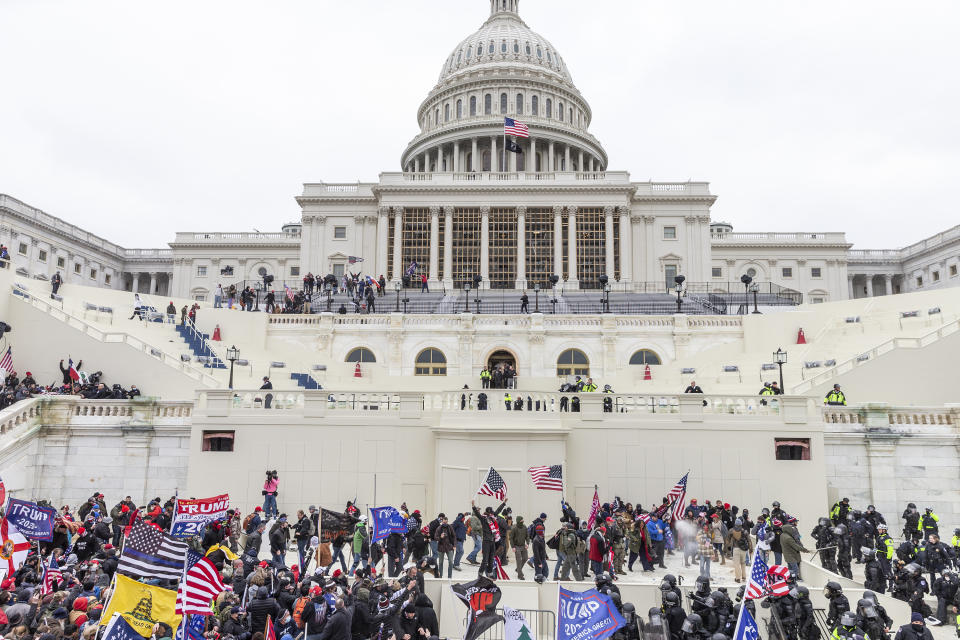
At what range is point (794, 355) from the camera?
112 feet

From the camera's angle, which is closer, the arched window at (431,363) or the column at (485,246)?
the arched window at (431,363)

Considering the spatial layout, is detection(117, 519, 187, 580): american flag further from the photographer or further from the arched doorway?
the arched doorway

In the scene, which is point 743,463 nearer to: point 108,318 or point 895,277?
point 108,318

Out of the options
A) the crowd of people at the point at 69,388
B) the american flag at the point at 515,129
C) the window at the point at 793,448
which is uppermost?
the american flag at the point at 515,129

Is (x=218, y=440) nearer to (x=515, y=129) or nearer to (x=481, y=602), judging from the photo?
(x=481, y=602)

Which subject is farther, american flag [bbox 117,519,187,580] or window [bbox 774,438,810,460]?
window [bbox 774,438,810,460]

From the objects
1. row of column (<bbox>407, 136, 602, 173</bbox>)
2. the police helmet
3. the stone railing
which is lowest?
the police helmet

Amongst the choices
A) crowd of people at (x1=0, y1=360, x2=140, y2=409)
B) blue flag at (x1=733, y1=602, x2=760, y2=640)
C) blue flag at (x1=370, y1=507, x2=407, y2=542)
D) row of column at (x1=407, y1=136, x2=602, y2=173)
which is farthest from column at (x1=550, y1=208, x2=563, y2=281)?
blue flag at (x1=733, y1=602, x2=760, y2=640)

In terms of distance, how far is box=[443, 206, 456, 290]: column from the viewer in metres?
63.5

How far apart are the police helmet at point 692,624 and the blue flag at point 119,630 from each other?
772 centimetres

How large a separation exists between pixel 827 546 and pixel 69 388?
1040 inches

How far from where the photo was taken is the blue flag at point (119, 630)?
8.26 metres

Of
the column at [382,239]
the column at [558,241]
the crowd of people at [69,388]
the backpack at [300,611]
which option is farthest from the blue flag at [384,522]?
the column at [382,239]

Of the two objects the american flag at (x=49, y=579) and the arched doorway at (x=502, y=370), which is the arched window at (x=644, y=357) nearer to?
the arched doorway at (x=502, y=370)
